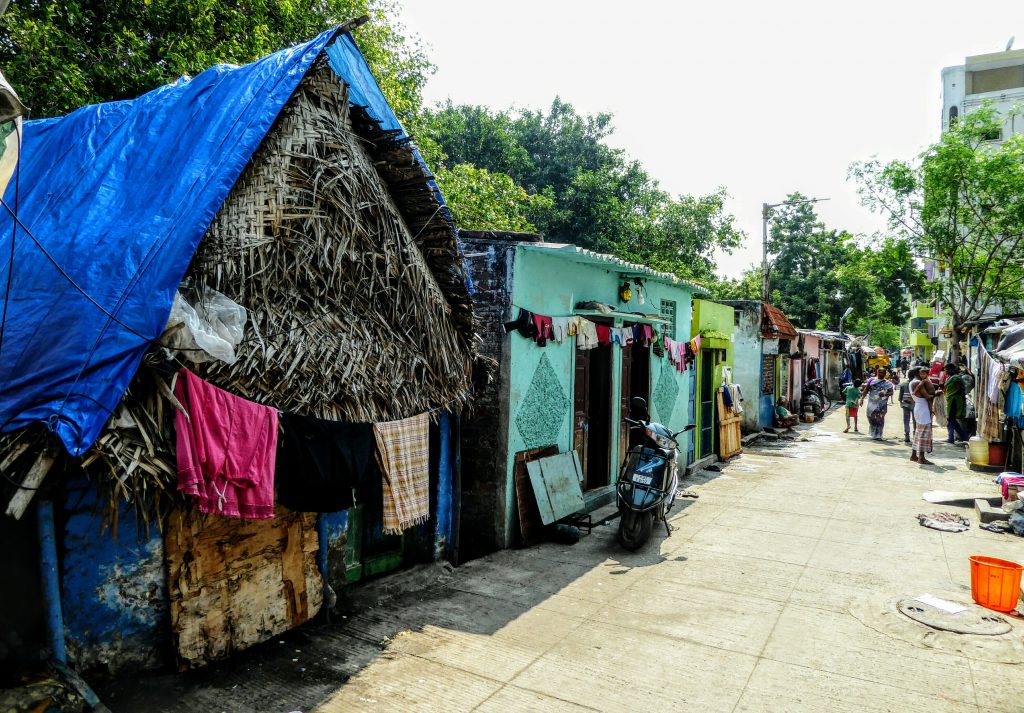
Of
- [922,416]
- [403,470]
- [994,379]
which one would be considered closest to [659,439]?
[403,470]

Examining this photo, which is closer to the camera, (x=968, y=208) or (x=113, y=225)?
(x=113, y=225)

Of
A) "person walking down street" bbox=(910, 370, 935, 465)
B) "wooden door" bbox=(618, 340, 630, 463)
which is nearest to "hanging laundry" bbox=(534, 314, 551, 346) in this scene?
"wooden door" bbox=(618, 340, 630, 463)

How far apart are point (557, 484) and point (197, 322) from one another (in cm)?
525

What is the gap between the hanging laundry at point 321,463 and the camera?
472 cm

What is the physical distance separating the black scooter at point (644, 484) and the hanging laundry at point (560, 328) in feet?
4.63

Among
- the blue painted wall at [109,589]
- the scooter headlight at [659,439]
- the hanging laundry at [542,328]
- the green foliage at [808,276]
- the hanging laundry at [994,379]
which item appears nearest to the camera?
the blue painted wall at [109,589]

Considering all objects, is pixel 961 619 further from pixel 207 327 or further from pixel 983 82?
pixel 983 82

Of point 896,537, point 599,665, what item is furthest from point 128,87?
point 896,537

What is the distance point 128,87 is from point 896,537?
12.5m

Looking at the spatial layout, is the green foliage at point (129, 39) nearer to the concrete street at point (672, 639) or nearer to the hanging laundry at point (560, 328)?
the hanging laundry at point (560, 328)

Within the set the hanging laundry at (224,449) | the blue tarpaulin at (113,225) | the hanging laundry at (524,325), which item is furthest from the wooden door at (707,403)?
the hanging laundry at (224,449)

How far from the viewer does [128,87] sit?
32.5 ft

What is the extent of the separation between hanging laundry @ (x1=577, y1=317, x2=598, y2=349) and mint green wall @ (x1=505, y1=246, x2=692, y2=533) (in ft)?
0.49

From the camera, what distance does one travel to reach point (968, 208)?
17.3 m
